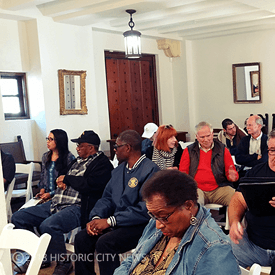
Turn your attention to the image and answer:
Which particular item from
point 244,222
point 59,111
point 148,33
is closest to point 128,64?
point 148,33

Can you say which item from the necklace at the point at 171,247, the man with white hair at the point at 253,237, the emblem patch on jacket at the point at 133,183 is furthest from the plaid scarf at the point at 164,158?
the necklace at the point at 171,247

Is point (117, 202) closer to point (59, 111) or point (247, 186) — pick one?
point (247, 186)

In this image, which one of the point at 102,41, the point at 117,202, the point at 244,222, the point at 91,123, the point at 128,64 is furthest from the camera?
the point at 128,64

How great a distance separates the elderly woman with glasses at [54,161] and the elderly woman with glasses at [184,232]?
2.37 m

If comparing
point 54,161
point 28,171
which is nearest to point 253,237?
point 54,161

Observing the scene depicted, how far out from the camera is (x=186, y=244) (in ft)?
5.67

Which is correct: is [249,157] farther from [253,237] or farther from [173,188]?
[173,188]

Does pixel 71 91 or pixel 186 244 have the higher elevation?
pixel 71 91

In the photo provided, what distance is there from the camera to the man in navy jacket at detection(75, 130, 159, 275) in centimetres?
296

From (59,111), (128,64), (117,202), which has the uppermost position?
(128,64)

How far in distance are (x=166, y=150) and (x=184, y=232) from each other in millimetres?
2671

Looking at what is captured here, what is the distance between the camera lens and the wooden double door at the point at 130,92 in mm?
7629

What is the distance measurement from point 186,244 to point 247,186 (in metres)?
0.80

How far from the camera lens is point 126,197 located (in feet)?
10.2
